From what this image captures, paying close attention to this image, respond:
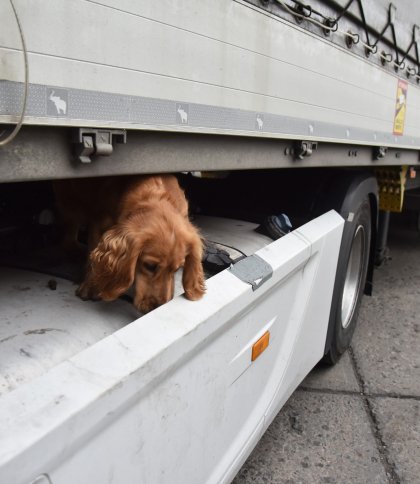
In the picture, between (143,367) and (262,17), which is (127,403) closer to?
(143,367)

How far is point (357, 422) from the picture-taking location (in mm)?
3057

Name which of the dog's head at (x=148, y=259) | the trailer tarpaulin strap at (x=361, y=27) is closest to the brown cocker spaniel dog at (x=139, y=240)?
the dog's head at (x=148, y=259)

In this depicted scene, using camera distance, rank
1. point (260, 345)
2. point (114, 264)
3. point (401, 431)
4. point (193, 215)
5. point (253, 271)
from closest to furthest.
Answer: point (114, 264), point (253, 271), point (260, 345), point (401, 431), point (193, 215)

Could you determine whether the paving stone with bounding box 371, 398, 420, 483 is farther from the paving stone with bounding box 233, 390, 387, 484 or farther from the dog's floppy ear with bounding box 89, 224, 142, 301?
the dog's floppy ear with bounding box 89, 224, 142, 301

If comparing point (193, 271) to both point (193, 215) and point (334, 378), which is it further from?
point (334, 378)

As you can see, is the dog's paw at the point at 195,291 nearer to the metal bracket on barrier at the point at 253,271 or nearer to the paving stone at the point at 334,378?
the metal bracket on barrier at the point at 253,271

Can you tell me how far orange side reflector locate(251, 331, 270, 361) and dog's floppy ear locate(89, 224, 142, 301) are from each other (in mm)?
612

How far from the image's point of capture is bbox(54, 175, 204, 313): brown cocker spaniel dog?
1680 millimetres

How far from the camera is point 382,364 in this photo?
149 inches

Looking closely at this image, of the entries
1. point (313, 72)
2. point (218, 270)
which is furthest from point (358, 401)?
point (313, 72)

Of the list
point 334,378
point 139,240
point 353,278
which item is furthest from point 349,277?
point 139,240

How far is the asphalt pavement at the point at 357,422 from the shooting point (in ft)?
8.68

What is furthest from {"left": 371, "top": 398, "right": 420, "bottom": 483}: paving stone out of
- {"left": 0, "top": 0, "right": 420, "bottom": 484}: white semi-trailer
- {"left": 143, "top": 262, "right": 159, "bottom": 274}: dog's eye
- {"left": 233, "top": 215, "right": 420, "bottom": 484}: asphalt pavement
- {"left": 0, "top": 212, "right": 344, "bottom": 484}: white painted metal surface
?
{"left": 143, "top": 262, "right": 159, "bottom": 274}: dog's eye

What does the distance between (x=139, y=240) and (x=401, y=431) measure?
2179 millimetres
